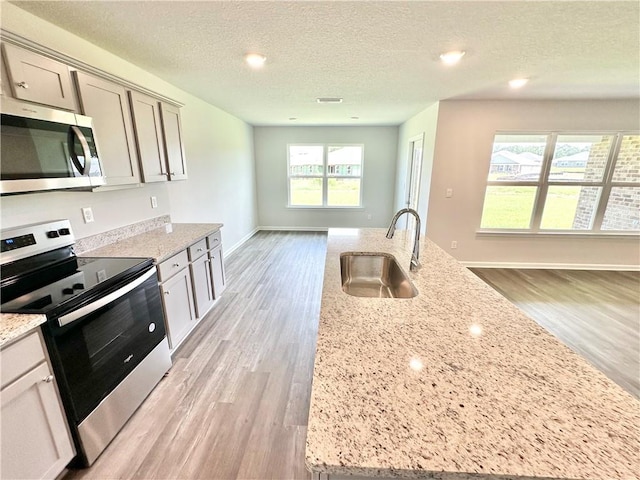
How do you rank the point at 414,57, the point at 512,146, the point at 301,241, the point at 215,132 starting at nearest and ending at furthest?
1. the point at 414,57
2. the point at 512,146
3. the point at 215,132
4. the point at 301,241

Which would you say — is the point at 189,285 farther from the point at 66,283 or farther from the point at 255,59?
the point at 255,59

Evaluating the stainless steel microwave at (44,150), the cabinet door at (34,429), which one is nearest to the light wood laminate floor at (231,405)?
the cabinet door at (34,429)

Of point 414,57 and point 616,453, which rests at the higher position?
point 414,57

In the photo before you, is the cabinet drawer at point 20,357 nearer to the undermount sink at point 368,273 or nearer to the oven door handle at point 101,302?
the oven door handle at point 101,302

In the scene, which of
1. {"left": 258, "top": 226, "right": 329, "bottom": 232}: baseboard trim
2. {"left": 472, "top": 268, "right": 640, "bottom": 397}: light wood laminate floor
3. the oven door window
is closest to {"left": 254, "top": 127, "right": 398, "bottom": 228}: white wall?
{"left": 258, "top": 226, "right": 329, "bottom": 232}: baseboard trim

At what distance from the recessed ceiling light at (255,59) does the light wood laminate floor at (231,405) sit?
246 cm

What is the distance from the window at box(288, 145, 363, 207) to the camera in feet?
20.7

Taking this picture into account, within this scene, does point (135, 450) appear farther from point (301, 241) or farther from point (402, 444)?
point (301, 241)

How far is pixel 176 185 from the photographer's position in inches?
126

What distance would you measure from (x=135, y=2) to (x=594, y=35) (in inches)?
118

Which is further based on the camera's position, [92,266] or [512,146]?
[512,146]

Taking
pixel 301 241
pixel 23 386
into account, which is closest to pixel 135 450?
pixel 23 386

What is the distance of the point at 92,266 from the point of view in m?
1.75

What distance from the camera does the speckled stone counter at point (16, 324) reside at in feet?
3.52
